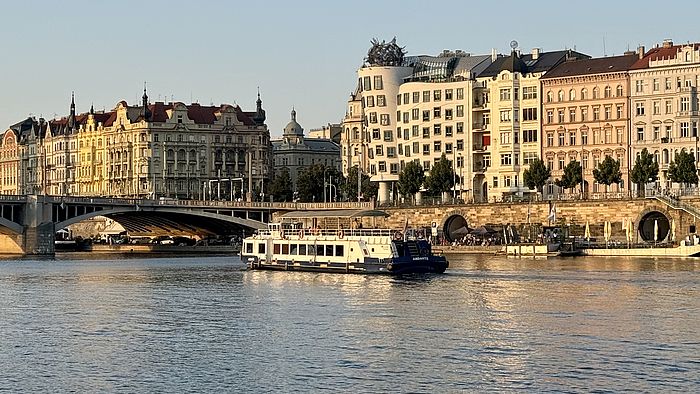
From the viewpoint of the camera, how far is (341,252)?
334ft

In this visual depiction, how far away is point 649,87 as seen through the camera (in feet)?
466

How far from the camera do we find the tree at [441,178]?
152 m

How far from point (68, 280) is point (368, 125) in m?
69.7

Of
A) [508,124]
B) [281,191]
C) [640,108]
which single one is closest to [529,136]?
[508,124]

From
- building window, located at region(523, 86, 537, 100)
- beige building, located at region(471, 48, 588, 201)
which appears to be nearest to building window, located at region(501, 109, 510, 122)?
beige building, located at region(471, 48, 588, 201)

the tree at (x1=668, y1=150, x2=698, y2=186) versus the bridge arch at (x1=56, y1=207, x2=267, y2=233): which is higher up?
the tree at (x1=668, y1=150, x2=698, y2=186)

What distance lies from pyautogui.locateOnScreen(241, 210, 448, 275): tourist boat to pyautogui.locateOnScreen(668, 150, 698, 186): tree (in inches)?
1463

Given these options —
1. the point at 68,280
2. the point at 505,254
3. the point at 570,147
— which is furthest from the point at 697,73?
the point at 68,280

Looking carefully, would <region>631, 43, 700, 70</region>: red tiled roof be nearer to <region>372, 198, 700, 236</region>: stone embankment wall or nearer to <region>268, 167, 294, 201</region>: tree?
<region>372, 198, 700, 236</region>: stone embankment wall

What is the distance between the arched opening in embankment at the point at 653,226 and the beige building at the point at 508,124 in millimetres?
18119

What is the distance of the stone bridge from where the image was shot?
155 metres

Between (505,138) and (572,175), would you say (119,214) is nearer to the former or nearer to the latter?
(505,138)

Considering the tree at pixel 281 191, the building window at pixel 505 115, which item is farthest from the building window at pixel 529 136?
the tree at pixel 281 191

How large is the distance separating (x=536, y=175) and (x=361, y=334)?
8366 centimetres
